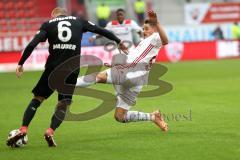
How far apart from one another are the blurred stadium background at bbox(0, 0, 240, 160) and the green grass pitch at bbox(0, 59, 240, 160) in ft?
0.04

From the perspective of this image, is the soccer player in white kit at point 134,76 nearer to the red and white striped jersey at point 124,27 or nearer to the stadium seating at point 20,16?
the red and white striped jersey at point 124,27

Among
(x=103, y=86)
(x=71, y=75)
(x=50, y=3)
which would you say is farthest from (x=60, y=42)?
(x=50, y=3)

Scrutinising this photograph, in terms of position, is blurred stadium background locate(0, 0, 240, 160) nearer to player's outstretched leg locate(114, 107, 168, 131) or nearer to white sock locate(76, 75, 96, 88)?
player's outstretched leg locate(114, 107, 168, 131)

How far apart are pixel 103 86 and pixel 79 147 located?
10.9m

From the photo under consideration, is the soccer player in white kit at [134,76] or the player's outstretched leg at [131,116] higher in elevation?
the soccer player in white kit at [134,76]

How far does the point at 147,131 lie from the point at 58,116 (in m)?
2.02

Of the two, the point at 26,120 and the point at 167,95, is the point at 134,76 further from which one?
the point at 167,95

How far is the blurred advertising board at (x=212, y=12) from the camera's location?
36.9 metres

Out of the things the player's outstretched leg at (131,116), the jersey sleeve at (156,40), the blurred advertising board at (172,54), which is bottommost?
the blurred advertising board at (172,54)

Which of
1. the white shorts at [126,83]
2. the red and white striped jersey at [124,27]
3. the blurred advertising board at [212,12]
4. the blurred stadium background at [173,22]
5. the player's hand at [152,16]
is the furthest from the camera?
the blurred advertising board at [212,12]

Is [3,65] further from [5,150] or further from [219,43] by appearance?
[5,150]

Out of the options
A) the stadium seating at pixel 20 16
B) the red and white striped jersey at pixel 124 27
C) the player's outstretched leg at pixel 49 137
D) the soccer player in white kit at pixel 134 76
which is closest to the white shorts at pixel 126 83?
the soccer player in white kit at pixel 134 76

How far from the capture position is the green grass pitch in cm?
930

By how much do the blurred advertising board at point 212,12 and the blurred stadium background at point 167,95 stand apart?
0.18ft
